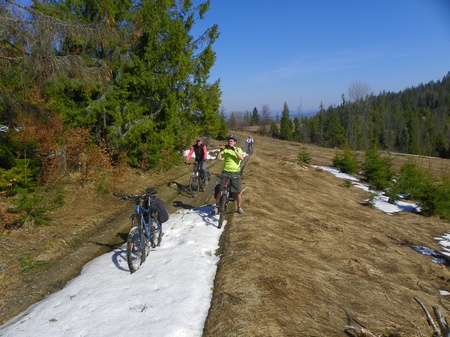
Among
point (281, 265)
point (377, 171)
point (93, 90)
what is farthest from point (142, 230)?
point (377, 171)

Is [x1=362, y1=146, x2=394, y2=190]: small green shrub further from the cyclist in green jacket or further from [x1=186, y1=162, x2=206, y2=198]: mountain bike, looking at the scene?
the cyclist in green jacket

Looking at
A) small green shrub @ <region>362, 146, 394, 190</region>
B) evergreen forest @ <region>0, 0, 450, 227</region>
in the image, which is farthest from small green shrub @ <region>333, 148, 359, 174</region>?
evergreen forest @ <region>0, 0, 450, 227</region>

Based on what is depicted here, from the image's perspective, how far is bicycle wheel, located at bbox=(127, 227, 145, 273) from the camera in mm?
6309

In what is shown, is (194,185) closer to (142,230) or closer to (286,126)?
(142,230)

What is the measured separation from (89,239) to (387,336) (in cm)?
760

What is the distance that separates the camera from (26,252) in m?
7.73

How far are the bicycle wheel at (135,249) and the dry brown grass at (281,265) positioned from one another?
1.63 m

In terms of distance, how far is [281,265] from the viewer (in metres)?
7.04

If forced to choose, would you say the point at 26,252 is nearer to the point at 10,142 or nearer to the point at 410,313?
the point at 10,142

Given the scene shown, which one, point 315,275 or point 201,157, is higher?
point 201,157

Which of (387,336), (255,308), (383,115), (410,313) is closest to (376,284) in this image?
(410,313)

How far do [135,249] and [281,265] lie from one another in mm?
3239

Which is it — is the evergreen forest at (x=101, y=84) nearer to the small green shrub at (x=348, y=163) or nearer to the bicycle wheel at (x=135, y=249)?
the bicycle wheel at (x=135, y=249)

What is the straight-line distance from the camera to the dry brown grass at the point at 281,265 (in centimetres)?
524
